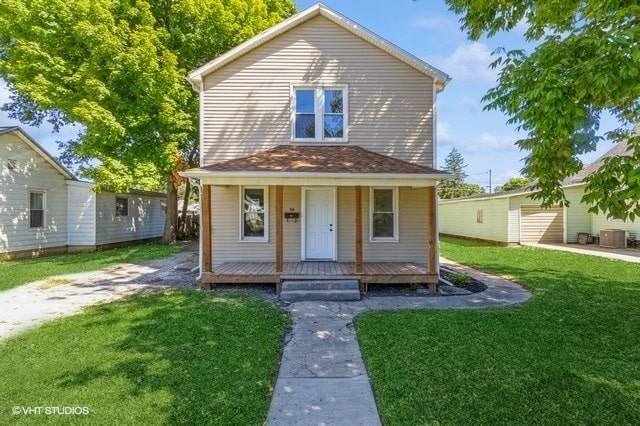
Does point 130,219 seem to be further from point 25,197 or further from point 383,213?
point 383,213

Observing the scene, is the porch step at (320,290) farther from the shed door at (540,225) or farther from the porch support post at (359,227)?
the shed door at (540,225)

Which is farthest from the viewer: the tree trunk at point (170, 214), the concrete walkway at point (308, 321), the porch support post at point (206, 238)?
the tree trunk at point (170, 214)

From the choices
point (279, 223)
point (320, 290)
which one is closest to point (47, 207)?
point (279, 223)

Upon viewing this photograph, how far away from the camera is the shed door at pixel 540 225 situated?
18609 millimetres

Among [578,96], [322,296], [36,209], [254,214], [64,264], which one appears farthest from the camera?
[36,209]

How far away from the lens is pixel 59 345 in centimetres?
492

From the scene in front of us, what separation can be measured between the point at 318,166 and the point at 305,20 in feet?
14.9

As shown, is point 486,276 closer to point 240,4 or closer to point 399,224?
point 399,224

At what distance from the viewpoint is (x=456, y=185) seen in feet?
174

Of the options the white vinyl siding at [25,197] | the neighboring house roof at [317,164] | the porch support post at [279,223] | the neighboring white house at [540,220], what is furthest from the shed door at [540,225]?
the white vinyl siding at [25,197]

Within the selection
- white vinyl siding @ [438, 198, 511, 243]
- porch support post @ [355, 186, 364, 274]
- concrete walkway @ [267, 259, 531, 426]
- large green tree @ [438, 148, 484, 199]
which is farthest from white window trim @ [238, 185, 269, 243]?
large green tree @ [438, 148, 484, 199]

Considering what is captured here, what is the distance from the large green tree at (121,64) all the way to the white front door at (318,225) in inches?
320

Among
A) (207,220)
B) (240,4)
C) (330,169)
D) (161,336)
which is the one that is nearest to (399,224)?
(330,169)

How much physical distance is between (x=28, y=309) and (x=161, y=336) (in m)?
3.89
